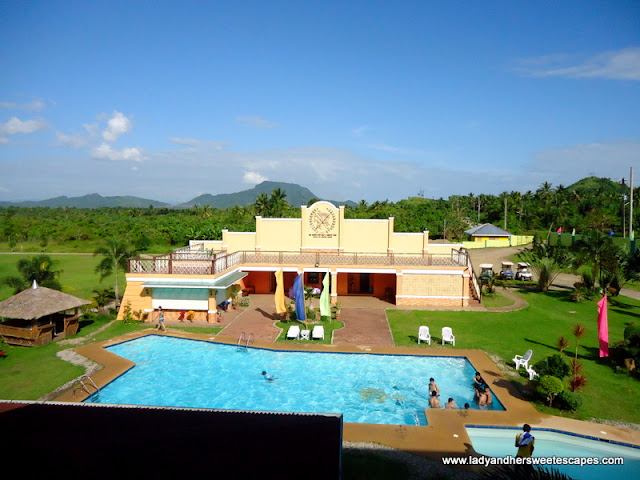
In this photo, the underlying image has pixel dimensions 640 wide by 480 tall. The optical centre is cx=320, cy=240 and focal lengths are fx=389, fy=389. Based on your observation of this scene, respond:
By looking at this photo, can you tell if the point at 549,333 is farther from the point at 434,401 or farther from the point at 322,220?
the point at 322,220

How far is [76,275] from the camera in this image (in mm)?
31547

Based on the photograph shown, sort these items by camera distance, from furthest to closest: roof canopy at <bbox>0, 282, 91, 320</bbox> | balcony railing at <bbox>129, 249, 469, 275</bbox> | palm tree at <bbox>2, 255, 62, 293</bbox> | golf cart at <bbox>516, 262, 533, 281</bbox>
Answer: golf cart at <bbox>516, 262, 533, 281</bbox>, balcony railing at <bbox>129, 249, 469, 275</bbox>, palm tree at <bbox>2, 255, 62, 293</bbox>, roof canopy at <bbox>0, 282, 91, 320</bbox>

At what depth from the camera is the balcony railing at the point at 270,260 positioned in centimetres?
2062

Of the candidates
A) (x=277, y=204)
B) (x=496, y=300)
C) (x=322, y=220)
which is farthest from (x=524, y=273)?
(x=277, y=204)

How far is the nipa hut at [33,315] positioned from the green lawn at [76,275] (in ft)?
14.0

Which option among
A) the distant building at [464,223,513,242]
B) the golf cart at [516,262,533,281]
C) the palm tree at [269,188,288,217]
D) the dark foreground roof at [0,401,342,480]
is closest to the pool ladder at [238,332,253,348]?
the dark foreground roof at [0,401,342,480]

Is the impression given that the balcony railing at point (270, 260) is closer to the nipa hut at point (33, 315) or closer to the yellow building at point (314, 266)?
the yellow building at point (314, 266)

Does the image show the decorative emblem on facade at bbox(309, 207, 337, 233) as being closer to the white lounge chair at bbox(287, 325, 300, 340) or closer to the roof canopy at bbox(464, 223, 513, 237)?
the white lounge chair at bbox(287, 325, 300, 340)

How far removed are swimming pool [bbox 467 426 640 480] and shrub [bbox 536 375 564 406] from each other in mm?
1318

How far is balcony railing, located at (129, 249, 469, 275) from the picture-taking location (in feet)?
67.7

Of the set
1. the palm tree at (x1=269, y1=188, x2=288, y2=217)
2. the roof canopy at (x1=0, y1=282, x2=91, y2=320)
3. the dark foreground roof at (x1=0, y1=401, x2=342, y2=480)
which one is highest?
the palm tree at (x1=269, y1=188, x2=288, y2=217)

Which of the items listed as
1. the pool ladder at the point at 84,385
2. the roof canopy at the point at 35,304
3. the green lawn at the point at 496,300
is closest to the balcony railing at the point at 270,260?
the green lawn at the point at 496,300

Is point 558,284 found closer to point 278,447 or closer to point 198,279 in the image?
point 198,279

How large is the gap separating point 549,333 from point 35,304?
74.2 feet
